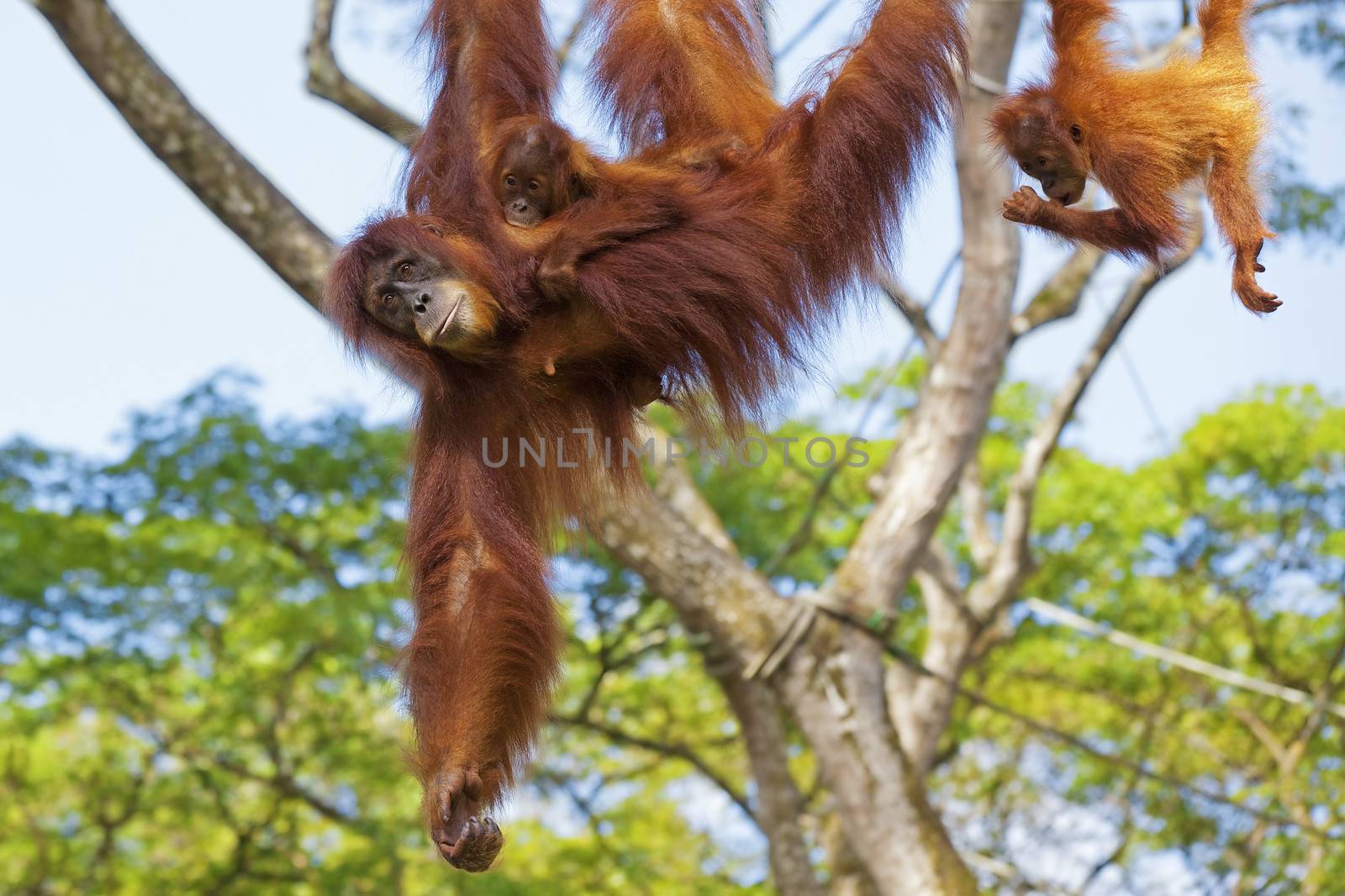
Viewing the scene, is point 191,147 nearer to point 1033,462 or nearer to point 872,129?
point 872,129

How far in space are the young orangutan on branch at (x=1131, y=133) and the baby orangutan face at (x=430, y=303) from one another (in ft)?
3.56

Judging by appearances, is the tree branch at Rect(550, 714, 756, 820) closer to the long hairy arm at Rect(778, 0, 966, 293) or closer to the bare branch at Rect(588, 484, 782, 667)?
the bare branch at Rect(588, 484, 782, 667)

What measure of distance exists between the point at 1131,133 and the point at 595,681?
7938 millimetres

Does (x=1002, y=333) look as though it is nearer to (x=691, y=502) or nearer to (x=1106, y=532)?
(x=691, y=502)

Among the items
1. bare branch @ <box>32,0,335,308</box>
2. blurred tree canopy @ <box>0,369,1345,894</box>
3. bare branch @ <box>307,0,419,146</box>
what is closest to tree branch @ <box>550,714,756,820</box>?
blurred tree canopy @ <box>0,369,1345,894</box>

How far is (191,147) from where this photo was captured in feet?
17.6

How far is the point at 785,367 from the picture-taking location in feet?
10.1

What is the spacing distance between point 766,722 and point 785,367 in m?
5.76

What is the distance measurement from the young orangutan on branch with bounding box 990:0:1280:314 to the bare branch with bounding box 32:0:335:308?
3101mm

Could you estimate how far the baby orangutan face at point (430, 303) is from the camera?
2.69 m

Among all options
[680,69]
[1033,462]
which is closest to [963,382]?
[1033,462]

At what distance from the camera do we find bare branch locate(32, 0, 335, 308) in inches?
207

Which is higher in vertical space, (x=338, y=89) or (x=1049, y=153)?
(x=338, y=89)

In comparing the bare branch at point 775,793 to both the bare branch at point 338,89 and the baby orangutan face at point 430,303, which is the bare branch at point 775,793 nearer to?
the bare branch at point 338,89
